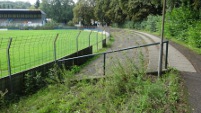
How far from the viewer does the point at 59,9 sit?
91.6 meters

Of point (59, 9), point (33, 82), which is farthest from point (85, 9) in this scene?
point (33, 82)

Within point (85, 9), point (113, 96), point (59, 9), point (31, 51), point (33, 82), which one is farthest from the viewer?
point (59, 9)

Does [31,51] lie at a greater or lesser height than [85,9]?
lesser

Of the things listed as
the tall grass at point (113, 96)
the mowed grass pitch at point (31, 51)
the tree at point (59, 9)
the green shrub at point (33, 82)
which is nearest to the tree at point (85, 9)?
the tree at point (59, 9)

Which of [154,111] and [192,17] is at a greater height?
[192,17]

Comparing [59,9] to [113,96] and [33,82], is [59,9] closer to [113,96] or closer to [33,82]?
[33,82]

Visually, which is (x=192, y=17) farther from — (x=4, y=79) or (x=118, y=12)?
(x=118, y=12)

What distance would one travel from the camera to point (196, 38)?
42.2 ft

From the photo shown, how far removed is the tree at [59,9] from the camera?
90312 millimetres

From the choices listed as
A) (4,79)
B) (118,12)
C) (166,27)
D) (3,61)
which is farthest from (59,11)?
(4,79)

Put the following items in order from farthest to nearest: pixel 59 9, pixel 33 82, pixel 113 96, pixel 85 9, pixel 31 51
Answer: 1. pixel 59 9
2. pixel 85 9
3. pixel 31 51
4. pixel 33 82
5. pixel 113 96

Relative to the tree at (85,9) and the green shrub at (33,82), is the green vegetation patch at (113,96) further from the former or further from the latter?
the tree at (85,9)

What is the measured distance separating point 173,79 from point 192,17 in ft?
41.1

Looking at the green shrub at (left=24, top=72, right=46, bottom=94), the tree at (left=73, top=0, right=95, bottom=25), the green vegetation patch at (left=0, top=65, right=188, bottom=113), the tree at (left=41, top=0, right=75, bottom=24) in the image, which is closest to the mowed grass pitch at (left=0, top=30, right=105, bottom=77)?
the green shrub at (left=24, top=72, right=46, bottom=94)
